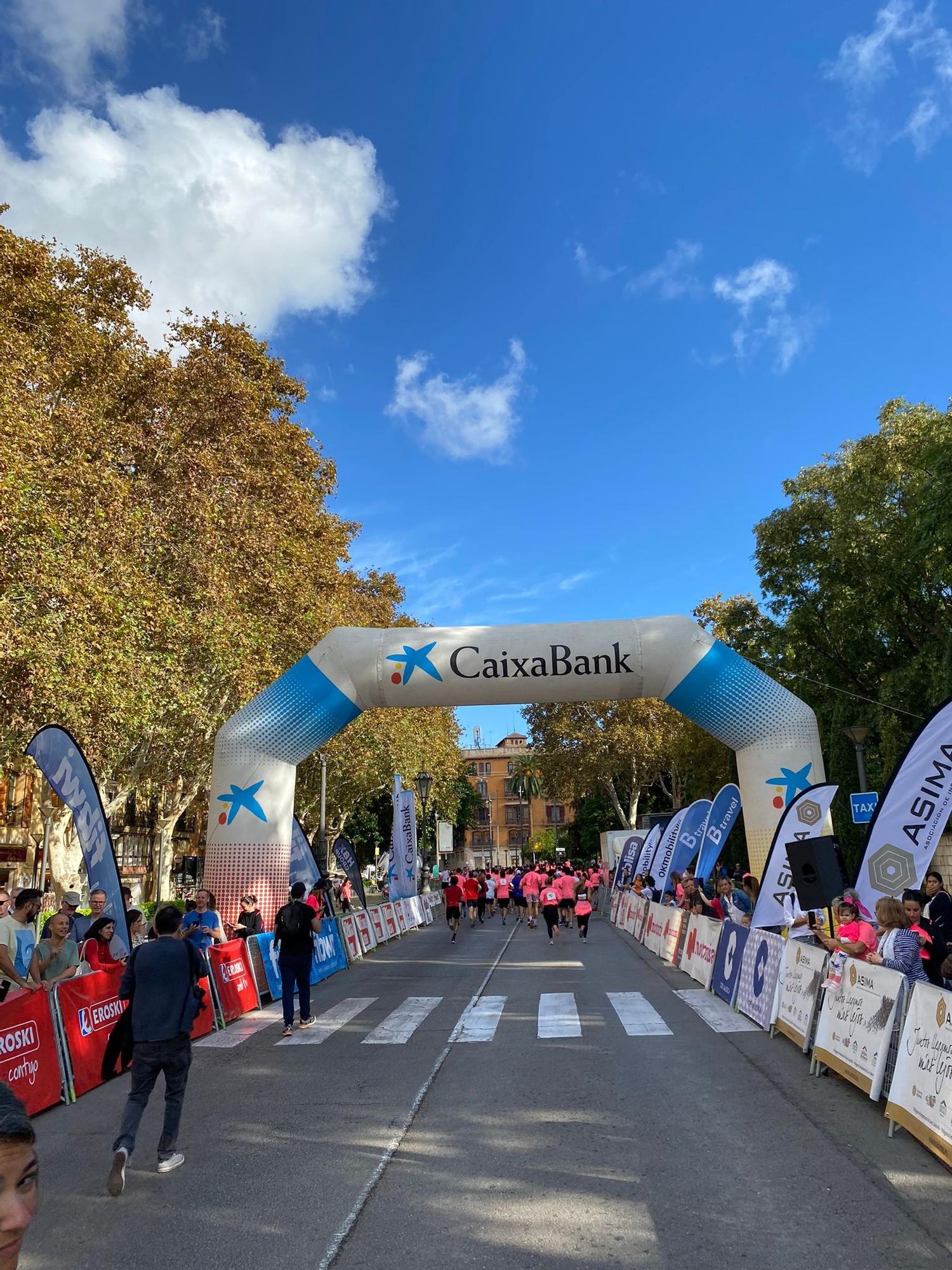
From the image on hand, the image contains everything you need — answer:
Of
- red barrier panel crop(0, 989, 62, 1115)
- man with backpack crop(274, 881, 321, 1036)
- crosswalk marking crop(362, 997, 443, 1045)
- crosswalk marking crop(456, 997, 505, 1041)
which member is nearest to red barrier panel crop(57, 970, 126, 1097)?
red barrier panel crop(0, 989, 62, 1115)

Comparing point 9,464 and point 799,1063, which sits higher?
point 9,464

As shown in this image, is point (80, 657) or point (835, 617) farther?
point (835, 617)

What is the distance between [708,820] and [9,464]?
1660cm

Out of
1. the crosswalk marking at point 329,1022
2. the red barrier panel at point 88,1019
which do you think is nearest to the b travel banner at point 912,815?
the crosswalk marking at point 329,1022

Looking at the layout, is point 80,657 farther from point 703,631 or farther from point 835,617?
point 835,617

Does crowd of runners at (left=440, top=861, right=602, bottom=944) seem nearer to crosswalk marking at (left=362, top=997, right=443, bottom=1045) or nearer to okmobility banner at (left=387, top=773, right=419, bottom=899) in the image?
okmobility banner at (left=387, top=773, right=419, bottom=899)

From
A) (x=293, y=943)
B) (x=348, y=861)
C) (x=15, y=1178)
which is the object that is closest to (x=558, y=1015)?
(x=293, y=943)

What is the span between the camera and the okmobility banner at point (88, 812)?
33.6ft

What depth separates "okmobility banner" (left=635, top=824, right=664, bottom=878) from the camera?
86.8 ft

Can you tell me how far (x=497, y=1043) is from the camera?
922 cm

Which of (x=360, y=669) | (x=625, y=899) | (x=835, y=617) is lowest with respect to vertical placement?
(x=625, y=899)

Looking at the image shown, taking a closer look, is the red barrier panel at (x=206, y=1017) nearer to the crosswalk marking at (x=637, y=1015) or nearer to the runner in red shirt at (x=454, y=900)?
the crosswalk marking at (x=637, y=1015)

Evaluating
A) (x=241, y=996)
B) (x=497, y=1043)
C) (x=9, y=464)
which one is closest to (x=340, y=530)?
(x=9, y=464)

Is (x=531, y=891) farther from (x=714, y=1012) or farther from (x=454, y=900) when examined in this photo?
(x=714, y=1012)
